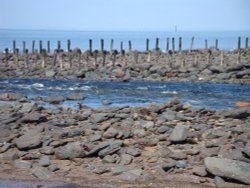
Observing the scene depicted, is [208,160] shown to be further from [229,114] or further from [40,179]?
[229,114]

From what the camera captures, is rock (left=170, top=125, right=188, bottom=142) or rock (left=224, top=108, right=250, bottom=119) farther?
rock (left=224, top=108, right=250, bottom=119)

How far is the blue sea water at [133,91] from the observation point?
27062 mm

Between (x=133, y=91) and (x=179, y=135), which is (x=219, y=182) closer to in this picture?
(x=179, y=135)

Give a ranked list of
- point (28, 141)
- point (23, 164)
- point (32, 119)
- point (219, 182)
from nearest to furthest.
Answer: point (219, 182) → point (23, 164) → point (28, 141) → point (32, 119)

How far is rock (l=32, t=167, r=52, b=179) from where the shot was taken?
10.9 meters

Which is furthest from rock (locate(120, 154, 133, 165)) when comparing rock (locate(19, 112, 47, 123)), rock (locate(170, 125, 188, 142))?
rock (locate(19, 112, 47, 123))

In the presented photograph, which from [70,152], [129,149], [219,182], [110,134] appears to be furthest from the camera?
[110,134]

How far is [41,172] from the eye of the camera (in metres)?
11.1

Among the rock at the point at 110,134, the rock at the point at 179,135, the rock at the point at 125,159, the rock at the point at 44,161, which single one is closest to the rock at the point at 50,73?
the rock at the point at 110,134

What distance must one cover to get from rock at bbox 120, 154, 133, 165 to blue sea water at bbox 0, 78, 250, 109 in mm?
12292

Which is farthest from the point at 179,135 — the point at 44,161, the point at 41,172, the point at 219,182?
the point at 41,172

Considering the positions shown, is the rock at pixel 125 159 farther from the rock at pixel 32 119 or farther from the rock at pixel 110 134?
the rock at pixel 32 119

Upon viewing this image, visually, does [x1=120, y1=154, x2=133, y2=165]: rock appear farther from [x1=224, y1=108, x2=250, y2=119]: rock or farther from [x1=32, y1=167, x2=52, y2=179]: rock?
[x1=224, y1=108, x2=250, y2=119]: rock

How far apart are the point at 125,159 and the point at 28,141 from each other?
3.18 meters
